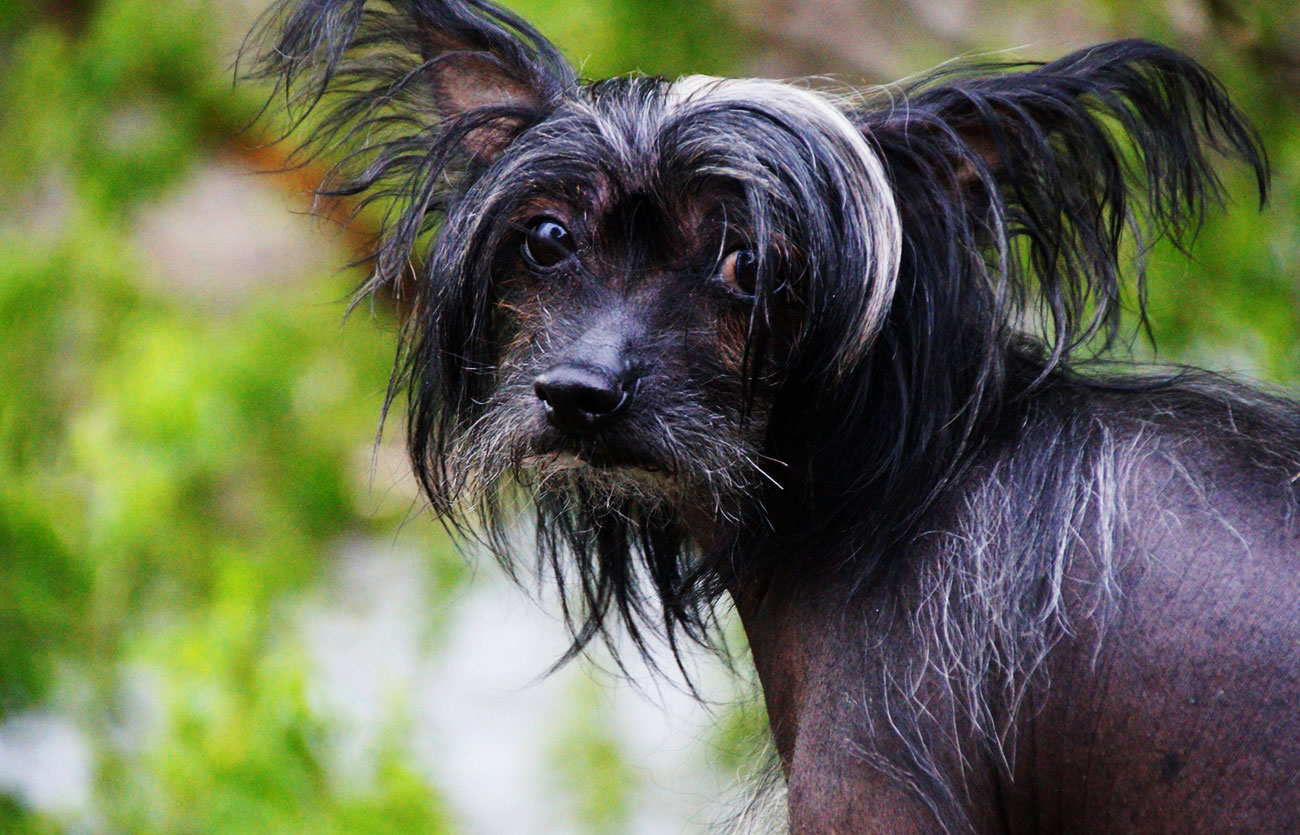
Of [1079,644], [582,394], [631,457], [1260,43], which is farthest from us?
[1260,43]

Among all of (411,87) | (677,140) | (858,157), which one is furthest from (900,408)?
(411,87)

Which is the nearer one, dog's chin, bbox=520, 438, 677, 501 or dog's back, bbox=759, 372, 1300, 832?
dog's back, bbox=759, 372, 1300, 832

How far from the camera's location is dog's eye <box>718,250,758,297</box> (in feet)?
7.71

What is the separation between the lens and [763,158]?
7.79ft

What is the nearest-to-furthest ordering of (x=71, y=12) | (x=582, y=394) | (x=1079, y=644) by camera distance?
(x=1079, y=644) < (x=582, y=394) < (x=71, y=12)

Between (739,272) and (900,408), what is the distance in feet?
1.13

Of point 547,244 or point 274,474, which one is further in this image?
point 274,474

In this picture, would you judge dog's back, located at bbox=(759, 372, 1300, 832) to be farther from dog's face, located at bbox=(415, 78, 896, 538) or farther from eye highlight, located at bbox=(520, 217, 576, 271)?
eye highlight, located at bbox=(520, 217, 576, 271)

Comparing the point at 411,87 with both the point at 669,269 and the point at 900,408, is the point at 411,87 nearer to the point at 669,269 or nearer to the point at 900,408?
the point at 669,269

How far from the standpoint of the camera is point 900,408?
233 centimetres

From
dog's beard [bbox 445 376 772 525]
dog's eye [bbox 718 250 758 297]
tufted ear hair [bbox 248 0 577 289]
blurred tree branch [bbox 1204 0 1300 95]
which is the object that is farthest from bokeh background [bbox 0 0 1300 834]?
dog's eye [bbox 718 250 758 297]

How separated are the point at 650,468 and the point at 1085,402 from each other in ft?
2.41

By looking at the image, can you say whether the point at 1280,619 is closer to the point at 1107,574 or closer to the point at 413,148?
the point at 1107,574

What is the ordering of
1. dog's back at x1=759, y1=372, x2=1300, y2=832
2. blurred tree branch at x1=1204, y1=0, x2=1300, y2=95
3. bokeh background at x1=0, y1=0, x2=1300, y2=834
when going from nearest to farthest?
1. dog's back at x1=759, y1=372, x2=1300, y2=832
2. blurred tree branch at x1=1204, y1=0, x2=1300, y2=95
3. bokeh background at x1=0, y1=0, x2=1300, y2=834
